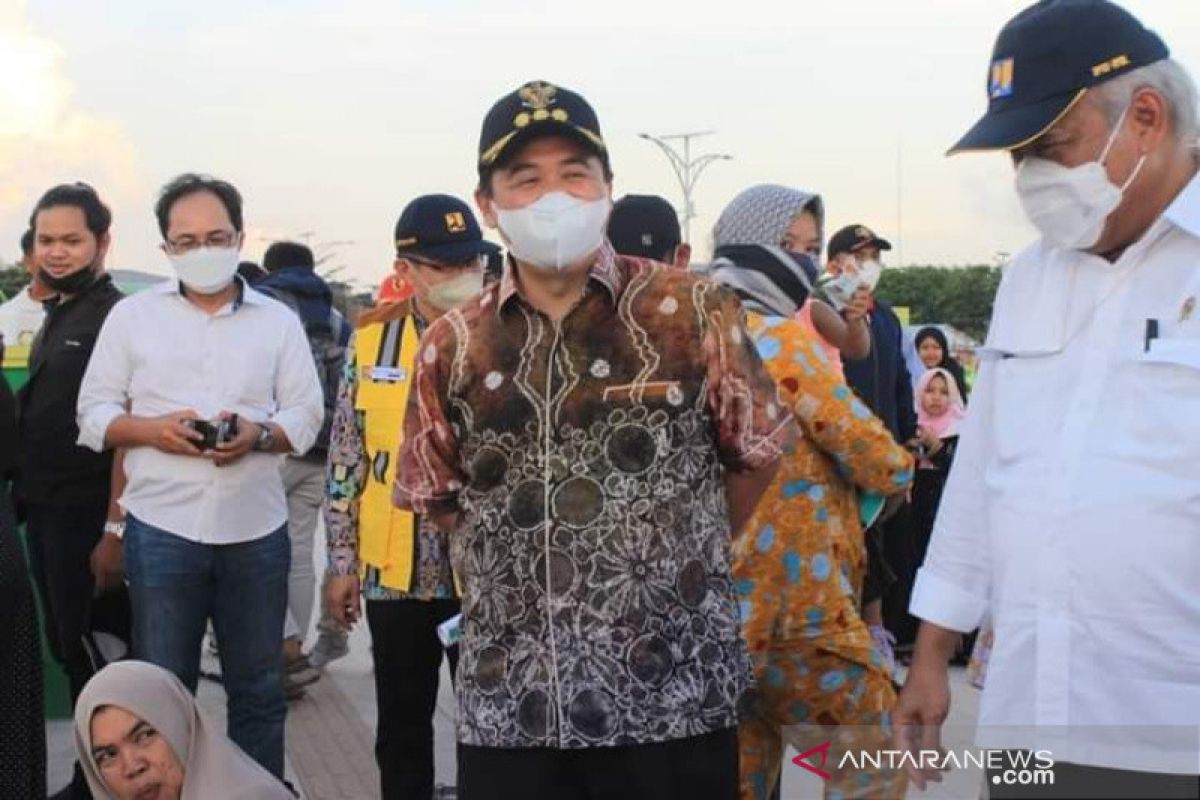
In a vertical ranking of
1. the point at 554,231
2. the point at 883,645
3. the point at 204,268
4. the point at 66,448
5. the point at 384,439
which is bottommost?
A: the point at 883,645

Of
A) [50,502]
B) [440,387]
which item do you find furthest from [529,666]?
[50,502]

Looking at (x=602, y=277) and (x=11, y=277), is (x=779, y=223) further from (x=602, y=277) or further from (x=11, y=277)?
(x=11, y=277)

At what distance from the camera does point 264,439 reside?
4848 millimetres

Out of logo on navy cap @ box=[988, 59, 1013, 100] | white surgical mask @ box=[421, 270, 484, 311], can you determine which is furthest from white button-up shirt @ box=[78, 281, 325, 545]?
logo on navy cap @ box=[988, 59, 1013, 100]

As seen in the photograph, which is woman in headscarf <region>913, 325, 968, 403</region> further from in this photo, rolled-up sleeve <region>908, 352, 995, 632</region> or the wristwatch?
rolled-up sleeve <region>908, 352, 995, 632</region>

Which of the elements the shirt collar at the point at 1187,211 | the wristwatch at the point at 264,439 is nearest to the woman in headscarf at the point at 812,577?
the shirt collar at the point at 1187,211

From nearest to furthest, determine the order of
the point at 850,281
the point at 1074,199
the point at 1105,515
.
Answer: the point at 1105,515 → the point at 1074,199 → the point at 850,281

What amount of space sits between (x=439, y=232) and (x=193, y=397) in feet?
3.01

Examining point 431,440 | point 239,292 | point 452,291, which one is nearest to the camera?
point 431,440

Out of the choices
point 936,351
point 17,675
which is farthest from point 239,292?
point 936,351

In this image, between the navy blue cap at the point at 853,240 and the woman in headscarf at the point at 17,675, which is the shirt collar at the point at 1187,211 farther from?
the navy blue cap at the point at 853,240

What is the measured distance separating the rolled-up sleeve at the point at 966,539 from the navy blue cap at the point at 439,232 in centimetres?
235

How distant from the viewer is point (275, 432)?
4.89 m

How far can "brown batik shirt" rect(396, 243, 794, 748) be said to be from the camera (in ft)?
9.05
